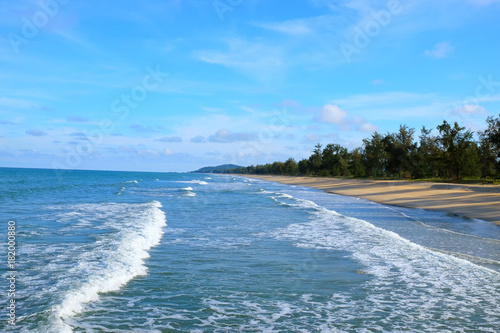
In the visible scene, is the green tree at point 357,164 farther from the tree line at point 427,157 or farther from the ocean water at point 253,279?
the ocean water at point 253,279

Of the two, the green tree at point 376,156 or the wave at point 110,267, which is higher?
the green tree at point 376,156

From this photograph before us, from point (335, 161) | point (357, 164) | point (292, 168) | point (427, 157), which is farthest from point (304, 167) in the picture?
point (427, 157)

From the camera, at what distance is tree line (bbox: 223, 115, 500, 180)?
5752 centimetres

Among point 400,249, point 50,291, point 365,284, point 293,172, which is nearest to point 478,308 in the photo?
point 365,284

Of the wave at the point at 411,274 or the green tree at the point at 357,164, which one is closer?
the wave at the point at 411,274

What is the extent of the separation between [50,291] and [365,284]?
7.53 m

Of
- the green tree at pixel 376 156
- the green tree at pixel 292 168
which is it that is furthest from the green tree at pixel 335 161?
the green tree at pixel 292 168

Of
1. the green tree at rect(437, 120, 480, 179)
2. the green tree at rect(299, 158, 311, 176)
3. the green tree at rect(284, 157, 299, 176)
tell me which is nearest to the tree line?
the green tree at rect(437, 120, 480, 179)

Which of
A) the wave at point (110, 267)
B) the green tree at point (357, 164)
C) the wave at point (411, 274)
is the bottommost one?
the wave at point (411, 274)

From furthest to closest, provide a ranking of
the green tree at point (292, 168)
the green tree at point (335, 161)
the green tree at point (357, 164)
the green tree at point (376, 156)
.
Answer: the green tree at point (292, 168), the green tree at point (335, 161), the green tree at point (357, 164), the green tree at point (376, 156)

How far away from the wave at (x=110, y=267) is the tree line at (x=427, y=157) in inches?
1900

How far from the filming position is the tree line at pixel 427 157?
57.5 m

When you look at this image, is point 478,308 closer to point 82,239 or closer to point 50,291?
point 50,291

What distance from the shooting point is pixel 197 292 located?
7.98m
